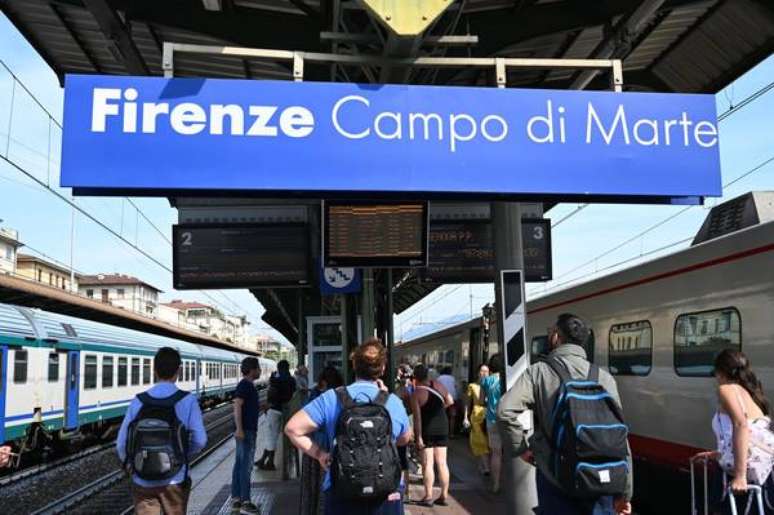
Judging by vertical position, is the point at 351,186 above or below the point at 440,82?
below

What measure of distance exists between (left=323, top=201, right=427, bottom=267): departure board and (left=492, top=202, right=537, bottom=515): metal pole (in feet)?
2.22

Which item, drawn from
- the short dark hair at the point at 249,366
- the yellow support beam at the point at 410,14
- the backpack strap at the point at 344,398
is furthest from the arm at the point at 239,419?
the yellow support beam at the point at 410,14

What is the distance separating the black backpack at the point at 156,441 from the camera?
4.22m

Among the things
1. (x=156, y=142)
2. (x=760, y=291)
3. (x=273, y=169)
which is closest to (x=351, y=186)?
(x=273, y=169)

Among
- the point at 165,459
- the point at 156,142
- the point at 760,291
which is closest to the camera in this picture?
the point at 156,142

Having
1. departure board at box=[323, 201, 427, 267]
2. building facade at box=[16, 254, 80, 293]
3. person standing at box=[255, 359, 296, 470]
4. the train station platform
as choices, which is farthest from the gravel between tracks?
building facade at box=[16, 254, 80, 293]

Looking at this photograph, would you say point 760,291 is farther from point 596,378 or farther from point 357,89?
point 357,89

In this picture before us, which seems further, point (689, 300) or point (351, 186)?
point (689, 300)

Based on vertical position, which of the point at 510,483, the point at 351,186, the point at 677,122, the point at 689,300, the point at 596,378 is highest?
the point at 677,122

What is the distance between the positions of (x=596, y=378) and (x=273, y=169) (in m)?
1.94

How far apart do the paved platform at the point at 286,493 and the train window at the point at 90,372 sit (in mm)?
6741

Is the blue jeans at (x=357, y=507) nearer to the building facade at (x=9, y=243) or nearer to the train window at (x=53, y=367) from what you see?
the train window at (x=53, y=367)

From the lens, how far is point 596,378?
12.1 feet

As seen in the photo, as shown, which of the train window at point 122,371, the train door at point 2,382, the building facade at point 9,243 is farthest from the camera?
the building facade at point 9,243
